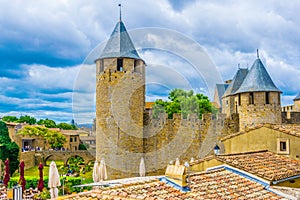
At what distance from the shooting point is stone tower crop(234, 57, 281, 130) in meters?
20.4

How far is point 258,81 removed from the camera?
21125mm

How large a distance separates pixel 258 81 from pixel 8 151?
22.4 metres

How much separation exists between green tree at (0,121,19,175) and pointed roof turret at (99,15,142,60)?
17194 mm

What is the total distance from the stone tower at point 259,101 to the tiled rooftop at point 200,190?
472 inches

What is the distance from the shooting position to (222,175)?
355 inches

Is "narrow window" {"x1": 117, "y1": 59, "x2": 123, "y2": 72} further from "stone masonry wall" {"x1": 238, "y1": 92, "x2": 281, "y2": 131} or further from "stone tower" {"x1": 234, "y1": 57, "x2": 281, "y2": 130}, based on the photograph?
"stone masonry wall" {"x1": 238, "y1": 92, "x2": 281, "y2": 131}

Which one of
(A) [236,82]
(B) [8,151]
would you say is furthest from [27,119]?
(A) [236,82]

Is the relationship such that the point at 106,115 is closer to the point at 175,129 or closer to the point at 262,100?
the point at 175,129

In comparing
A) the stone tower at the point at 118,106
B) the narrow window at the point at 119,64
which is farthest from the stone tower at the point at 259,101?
the narrow window at the point at 119,64

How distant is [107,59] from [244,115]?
880 cm

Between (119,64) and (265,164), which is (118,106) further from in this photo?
(265,164)

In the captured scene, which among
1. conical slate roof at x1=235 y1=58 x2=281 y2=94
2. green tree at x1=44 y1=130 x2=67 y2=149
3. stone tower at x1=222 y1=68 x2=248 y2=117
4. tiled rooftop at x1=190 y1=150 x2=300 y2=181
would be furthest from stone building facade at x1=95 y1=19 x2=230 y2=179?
green tree at x1=44 y1=130 x2=67 y2=149

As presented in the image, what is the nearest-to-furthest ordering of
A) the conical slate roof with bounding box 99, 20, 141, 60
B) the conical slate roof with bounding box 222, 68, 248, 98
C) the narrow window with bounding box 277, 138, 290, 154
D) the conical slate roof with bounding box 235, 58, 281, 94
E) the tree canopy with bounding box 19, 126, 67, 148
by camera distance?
the narrow window with bounding box 277, 138, 290, 154, the conical slate roof with bounding box 99, 20, 141, 60, the conical slate roof with bounding box 235, 58, 281, 94, the conical slate roof with bounding box 222, 68, 248, 98, the tree canopy with bounding box 19, 126, 67, 148

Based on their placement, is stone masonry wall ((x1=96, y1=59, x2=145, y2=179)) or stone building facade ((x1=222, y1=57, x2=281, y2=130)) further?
stone building facade ((x1=222, y1=57, x2=281, y2=130))
